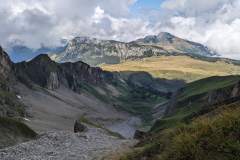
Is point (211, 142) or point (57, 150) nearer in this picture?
point (211, 142)

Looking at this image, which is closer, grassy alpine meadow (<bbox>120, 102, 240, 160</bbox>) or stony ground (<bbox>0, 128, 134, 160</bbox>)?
grassy alpine meadow (<bbox>120, 102, 240, 160</bbox>)

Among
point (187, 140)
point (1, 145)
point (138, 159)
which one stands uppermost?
point (187, 140)

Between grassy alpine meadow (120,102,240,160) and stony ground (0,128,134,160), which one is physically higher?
grassy alpine meadow (120,102,240,160)

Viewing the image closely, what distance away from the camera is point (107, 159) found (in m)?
39.9

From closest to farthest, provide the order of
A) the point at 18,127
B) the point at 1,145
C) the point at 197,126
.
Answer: the point at 197,126 < the point at 1,145 < the point at 18,127

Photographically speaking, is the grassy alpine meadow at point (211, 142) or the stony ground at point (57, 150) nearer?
the grassy alpine meadow at point (211, 142)

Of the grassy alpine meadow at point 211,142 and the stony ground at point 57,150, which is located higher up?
the grassy alpine meadow at point 211,142

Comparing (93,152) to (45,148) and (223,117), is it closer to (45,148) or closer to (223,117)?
(45,148)

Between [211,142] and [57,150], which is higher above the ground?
[211,142]

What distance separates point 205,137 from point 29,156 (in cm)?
2472

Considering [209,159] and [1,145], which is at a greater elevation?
[209,159]

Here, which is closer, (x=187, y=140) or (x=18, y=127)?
(x=187, y=140)

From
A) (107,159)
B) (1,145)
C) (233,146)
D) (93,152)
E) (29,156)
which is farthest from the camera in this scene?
(1,145)

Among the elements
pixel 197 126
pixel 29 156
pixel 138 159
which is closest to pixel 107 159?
pixel 29 156
